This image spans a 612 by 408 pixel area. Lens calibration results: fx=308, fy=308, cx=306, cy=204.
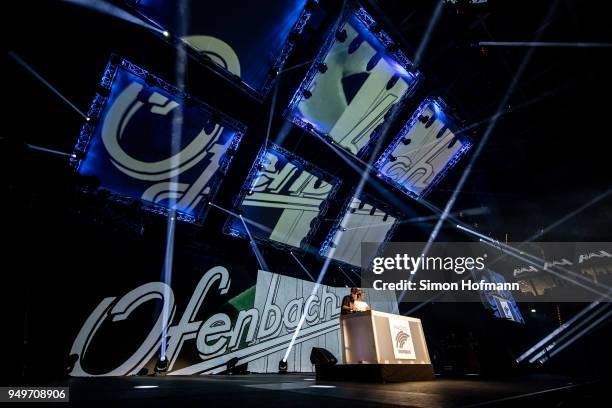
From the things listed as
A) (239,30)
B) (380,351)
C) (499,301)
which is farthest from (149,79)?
(499,301)

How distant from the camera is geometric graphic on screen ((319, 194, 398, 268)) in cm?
1122

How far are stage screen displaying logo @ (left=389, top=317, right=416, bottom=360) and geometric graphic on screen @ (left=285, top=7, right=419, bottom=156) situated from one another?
19.2ft

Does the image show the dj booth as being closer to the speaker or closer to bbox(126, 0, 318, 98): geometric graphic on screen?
the speaker

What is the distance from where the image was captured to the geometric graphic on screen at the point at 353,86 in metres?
7.88

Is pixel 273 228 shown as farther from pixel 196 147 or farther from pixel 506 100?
pixel 506 100

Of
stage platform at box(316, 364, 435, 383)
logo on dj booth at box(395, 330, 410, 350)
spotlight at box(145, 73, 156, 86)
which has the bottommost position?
stage platform at box(316, 364, 435, 383)

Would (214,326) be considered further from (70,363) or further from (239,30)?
(239,30)

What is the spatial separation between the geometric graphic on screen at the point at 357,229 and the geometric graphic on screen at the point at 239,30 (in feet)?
17.4

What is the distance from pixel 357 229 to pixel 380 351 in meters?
7.94

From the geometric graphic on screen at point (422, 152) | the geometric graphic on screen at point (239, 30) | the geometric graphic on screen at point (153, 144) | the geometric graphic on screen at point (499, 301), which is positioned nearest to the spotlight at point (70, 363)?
the geometric graphic on screen at point (153, 144)

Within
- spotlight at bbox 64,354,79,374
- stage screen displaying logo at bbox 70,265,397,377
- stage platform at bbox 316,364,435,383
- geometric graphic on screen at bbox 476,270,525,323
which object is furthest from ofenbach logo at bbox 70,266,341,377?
geometric graphic on screen at bbox 476,270,525,323

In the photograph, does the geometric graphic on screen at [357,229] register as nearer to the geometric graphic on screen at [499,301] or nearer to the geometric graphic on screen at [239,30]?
the geometric graphic on screen at [499,301]

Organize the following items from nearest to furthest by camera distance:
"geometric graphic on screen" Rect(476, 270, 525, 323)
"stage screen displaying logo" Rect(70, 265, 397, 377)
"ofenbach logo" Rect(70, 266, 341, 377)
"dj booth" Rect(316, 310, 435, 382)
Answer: "dj booth" Rect(316, 310, 435, 382), "stage screen displaying logo" Rect(70, 265, 397, 377), "ofenbach logo" Rect(70, 266, 341, 377), "geometric graphic on screen" Rect(476, 270, 525, 323)

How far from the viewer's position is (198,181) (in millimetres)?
8312
